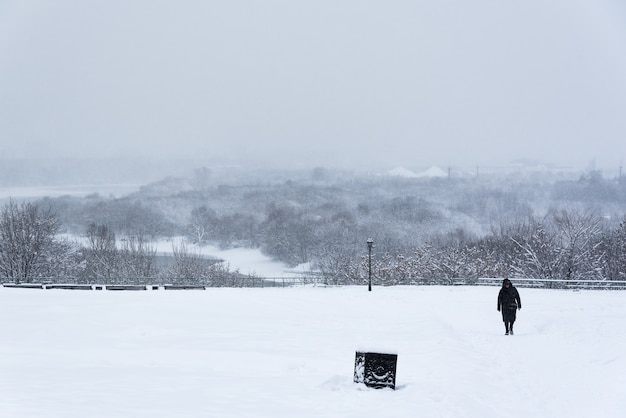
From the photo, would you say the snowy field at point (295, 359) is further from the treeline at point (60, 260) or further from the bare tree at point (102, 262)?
the bare tree at point (102, 262)

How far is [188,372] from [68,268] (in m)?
53.9

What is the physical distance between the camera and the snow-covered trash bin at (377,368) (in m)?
12.4

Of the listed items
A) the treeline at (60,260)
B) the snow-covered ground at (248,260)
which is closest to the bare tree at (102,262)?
the treeline at (60,260)

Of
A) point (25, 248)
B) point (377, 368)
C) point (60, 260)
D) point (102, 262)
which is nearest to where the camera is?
point (377, 368)

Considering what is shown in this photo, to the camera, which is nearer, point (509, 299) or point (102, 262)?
point (509, 299)

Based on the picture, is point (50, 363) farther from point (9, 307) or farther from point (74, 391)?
point (9, 307)

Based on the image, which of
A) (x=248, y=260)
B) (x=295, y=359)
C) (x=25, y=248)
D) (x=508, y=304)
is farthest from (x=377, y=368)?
(x=248, y=260)

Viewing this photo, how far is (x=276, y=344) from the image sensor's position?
56.8 ft

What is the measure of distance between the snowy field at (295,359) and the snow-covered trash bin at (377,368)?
16 centimetres

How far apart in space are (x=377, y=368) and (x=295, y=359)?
3055 millimetres

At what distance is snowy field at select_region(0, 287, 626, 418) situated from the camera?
11.1 m

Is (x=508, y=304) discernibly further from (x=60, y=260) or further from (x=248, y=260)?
(x=248, y=260)

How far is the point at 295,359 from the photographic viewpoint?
1489 centimetres

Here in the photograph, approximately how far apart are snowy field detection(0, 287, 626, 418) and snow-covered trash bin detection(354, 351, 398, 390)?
6.5 inches
